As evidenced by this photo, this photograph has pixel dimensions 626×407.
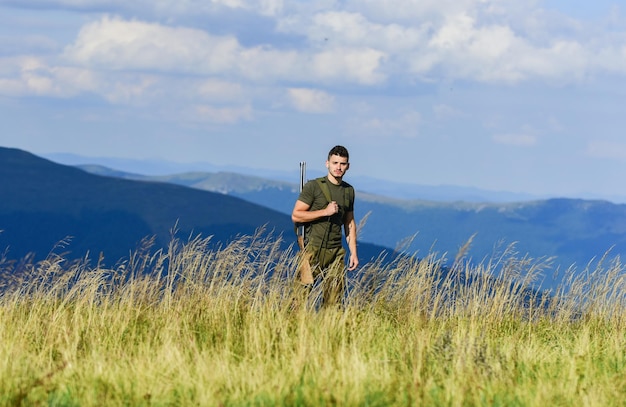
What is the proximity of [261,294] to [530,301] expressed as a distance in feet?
9.38

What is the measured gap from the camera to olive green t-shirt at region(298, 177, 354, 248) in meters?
8.31

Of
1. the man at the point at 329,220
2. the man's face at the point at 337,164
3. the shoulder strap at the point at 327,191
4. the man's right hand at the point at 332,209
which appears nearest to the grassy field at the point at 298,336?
the man at the point at 329,220

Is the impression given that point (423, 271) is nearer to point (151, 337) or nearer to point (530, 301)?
point (530, 301)

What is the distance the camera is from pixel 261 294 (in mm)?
7531

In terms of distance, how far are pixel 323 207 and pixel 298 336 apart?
1954mm

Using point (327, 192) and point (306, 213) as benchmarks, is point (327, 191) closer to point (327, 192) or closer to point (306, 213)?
point (327, 192)

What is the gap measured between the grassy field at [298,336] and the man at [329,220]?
9.2 inches

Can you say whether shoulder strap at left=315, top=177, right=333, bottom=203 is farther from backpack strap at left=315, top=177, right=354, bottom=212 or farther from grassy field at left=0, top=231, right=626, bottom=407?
grassy field at left=0, top=231, right=626, bottom=407

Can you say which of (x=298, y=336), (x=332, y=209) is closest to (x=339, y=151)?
(x=332, y=209)

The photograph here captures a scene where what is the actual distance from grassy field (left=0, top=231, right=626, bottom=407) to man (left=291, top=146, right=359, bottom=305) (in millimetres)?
233

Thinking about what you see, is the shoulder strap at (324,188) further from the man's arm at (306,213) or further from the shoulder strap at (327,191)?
the man's arm at (306,213)

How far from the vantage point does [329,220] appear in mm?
8391

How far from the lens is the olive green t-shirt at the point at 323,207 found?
8.31 m

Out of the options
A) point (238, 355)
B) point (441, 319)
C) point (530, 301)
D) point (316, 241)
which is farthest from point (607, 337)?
point (238, 355)
